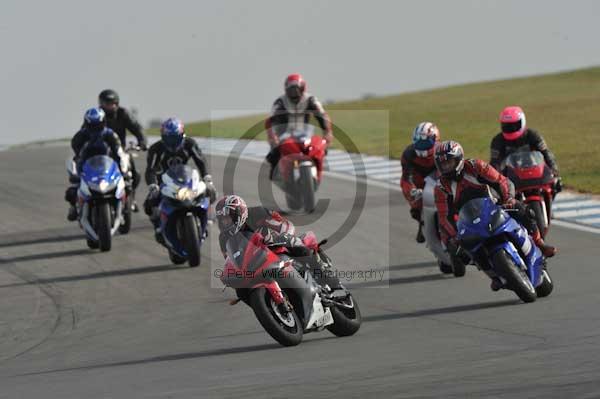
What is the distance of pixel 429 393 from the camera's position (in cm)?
805

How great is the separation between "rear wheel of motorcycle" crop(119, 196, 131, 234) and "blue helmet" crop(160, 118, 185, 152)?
1.77m

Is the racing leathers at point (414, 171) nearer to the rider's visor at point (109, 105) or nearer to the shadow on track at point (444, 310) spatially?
the shadow on track at point (444, 310)

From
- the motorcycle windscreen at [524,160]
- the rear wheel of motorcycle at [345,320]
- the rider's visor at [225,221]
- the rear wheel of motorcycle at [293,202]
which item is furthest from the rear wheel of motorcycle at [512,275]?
the rear wheel of motorcycle at [293,202]

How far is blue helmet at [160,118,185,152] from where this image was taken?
Answer: 16.4 m

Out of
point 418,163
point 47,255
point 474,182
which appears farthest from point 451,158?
point 47,255

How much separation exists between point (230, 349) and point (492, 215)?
2.94m

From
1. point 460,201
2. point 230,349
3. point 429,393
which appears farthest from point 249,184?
point 429,393

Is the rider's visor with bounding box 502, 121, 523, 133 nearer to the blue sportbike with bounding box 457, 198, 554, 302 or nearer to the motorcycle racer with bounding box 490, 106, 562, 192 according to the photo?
the motorcycle racer with bounding box 490, 106, 562, 192

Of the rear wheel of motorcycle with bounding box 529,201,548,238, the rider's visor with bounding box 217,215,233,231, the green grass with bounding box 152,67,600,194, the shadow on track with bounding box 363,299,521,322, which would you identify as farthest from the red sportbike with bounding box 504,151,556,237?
the green grass with bounding box 152,67,600,194

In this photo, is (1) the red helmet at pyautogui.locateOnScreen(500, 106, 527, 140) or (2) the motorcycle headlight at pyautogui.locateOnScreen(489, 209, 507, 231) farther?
(1) the red helmet at pyautogui.locateOnScreen(500, 106, 527, 140)

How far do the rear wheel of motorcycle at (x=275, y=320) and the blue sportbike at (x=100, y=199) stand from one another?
653 cm

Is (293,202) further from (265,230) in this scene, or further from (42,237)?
(265,230)

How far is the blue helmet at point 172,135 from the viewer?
16.4m

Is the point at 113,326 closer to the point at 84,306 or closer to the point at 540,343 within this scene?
the point at 84,306
